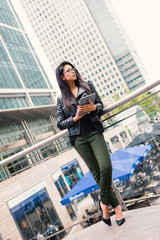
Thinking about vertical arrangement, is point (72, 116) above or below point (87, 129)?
above

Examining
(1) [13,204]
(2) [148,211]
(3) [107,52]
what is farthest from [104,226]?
(3) [107,52]

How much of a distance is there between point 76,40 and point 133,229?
138480 millimetres

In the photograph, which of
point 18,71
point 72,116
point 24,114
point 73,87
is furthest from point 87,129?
point 18,71

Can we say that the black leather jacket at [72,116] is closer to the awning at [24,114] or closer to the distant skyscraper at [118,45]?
the awning at [24,114]

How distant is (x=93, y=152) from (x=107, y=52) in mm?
133631

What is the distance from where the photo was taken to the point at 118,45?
133 meters

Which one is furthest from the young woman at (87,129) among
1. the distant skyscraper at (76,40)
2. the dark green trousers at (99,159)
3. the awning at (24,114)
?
the distant skyscraper at (76,40)

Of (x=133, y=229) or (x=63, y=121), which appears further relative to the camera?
(x=63, y=121)

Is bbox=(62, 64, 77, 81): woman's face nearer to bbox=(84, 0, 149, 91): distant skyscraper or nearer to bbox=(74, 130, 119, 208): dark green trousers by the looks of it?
bbox=(74, 130, 119, 208): dark green trousers

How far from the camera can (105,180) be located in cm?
218

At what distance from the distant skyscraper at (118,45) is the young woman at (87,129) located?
5201 inches

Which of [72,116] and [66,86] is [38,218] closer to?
[72,116]

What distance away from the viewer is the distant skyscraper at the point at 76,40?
128 m

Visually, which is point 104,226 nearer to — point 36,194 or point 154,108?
point 36,194
